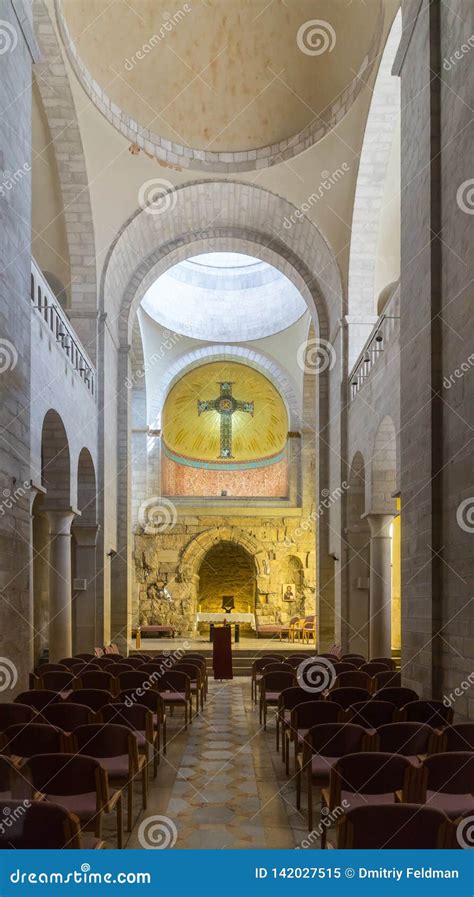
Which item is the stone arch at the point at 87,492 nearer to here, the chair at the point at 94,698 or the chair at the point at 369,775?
the chair at the point at 94,698

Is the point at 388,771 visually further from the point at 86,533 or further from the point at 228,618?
the point at 228,618

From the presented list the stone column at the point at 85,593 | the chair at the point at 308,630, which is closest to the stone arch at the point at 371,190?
the stone column at the point at 85,593

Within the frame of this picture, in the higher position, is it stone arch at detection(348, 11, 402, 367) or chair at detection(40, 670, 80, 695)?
stone arch at detection(348, 11, 402, 367)

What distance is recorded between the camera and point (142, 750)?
316 inches

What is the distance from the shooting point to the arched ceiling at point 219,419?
32031 mm

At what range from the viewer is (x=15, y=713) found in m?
7.54

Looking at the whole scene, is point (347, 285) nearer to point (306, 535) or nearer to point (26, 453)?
point (26, 453)

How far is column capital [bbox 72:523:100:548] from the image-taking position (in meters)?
18.0

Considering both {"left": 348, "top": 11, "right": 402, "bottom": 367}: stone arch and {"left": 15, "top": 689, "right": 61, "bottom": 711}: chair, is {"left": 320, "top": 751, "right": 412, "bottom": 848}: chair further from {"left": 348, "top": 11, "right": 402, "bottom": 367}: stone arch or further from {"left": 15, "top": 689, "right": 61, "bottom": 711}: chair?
{"left": 348, "top": 11, "right": 402, "bottom": 367}: stone arch

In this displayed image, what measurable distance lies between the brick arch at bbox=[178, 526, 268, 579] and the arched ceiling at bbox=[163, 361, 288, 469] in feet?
12.6

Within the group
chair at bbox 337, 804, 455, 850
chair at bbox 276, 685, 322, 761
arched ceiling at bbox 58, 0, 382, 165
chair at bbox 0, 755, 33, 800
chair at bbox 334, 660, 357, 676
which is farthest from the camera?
arched ceiling at bbox 58, 0, 382, 165

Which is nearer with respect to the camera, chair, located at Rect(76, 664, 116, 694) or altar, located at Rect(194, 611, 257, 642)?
chair, located at Rect(76, 664, 116, 694)

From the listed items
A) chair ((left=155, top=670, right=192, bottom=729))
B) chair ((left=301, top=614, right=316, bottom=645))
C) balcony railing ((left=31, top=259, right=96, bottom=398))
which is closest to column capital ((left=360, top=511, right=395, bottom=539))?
chair ((left=155, top=670, right=192, bottom=729))

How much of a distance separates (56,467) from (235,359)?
17.0m
